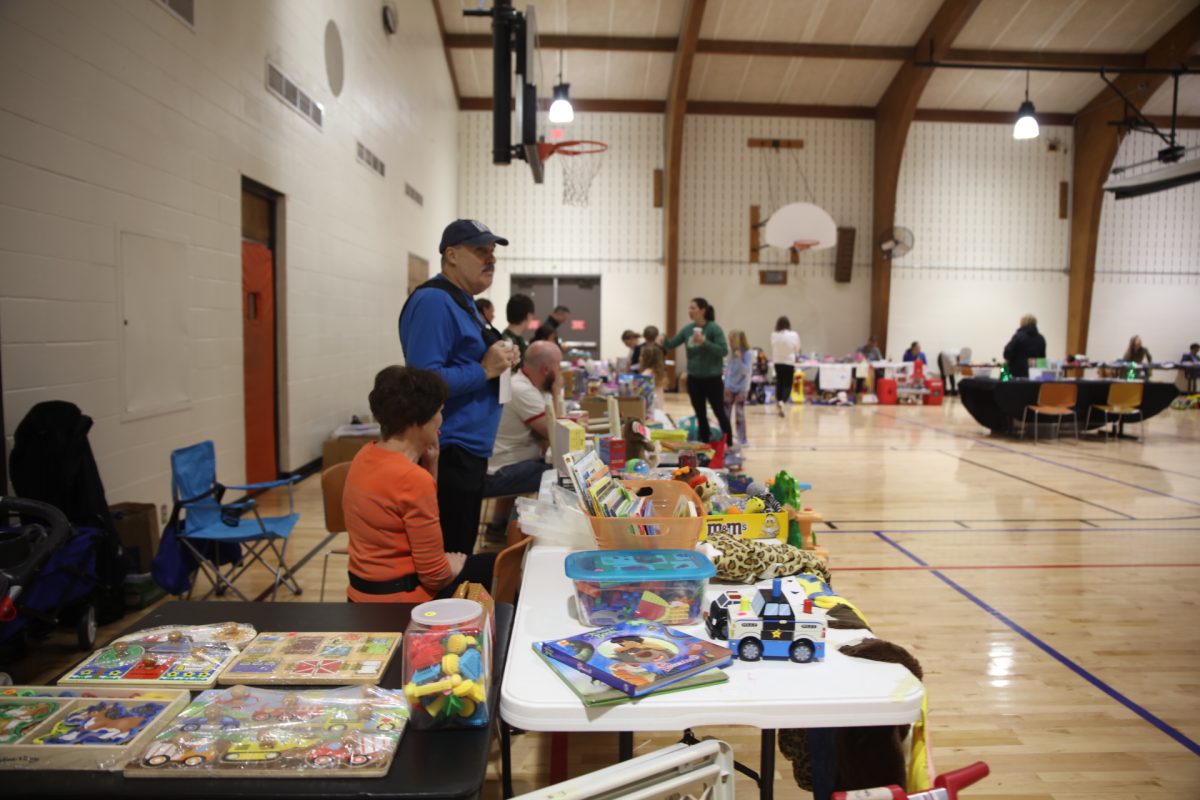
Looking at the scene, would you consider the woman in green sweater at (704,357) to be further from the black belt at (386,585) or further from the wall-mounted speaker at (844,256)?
the wall-mounted speaker at (844,256)

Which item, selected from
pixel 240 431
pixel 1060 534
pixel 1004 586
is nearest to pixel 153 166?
pixel 240 431

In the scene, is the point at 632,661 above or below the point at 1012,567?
above

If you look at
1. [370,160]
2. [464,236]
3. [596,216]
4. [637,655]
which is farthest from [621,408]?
[596,216]

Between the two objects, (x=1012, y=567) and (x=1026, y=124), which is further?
(x=1026, y=124)

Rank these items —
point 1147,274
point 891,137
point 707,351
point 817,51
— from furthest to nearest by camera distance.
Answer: point 1147,274 → point 891,137 → point 817,51 → point 707,351

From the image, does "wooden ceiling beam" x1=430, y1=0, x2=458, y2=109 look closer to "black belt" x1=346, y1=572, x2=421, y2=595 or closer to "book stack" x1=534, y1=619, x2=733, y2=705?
"black belt" x1=346, y1=572, x2=421, y2=595

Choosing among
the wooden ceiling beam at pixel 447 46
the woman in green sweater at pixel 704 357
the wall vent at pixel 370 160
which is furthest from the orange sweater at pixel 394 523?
the wooden ceiling beam at pixel 447 46

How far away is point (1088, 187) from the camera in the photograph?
14867 mm

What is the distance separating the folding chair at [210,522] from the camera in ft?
11.6

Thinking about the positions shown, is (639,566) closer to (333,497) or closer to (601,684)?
(601,684)

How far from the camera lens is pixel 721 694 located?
1.28 metres

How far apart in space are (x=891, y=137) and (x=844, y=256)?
2224mm

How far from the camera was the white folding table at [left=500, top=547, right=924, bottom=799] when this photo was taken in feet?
4.04

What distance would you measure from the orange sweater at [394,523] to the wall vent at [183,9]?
12.2 feet
